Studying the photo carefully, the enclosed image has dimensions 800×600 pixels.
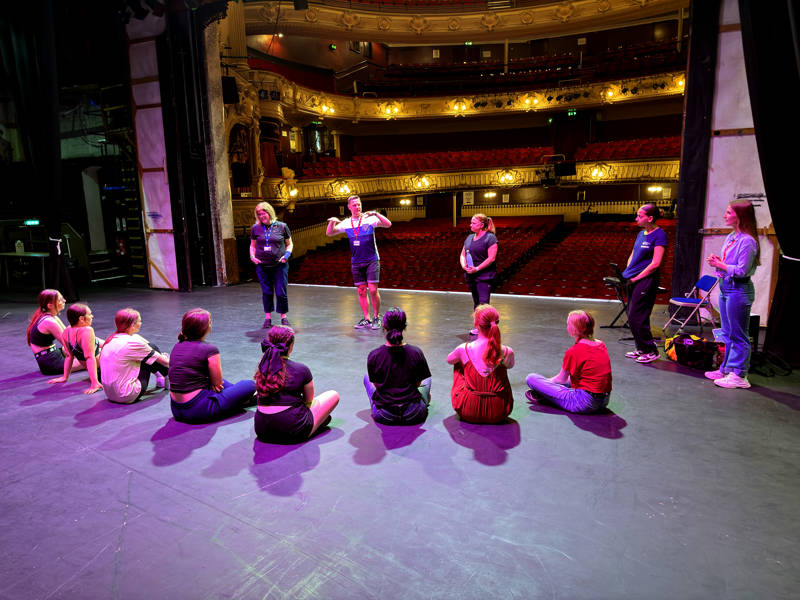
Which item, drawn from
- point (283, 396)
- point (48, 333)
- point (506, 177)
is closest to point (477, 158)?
point (506, 177)

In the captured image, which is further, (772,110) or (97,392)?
(97,392)

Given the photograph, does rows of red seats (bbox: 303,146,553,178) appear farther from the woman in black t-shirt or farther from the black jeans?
the black jeans

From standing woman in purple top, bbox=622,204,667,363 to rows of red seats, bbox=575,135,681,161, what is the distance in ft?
47.5

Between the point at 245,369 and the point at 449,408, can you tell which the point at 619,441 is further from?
the point at 245,369

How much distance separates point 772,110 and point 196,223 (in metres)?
9.24

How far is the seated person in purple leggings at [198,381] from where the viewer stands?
3.46m

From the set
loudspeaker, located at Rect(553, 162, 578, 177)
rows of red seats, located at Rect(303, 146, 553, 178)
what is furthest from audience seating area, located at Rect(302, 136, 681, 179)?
loudspeaker, located at Rect(553, 162, 578, 177)

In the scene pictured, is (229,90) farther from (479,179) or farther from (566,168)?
(566,168)

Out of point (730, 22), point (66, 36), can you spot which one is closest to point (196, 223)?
point (66, 36)

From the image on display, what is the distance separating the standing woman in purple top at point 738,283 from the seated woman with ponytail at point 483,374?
6.50ft

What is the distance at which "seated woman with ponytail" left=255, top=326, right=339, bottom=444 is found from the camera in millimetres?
3092

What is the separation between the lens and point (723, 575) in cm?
208

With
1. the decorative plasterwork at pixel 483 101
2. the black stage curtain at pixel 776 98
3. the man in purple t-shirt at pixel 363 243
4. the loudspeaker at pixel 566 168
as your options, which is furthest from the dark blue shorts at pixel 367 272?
the loudspeaker at pixel 566 168

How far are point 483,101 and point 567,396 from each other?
63.1 feet
